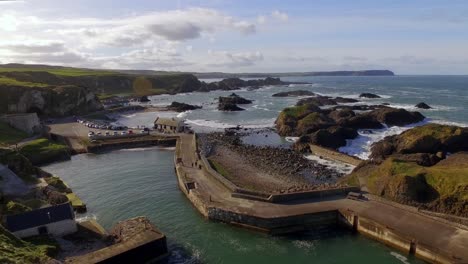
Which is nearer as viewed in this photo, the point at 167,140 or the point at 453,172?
the point at 453,172

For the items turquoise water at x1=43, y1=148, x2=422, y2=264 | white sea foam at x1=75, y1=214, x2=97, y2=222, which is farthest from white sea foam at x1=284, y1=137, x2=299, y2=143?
white sea foam at x1=75, y1=214, x2=97, y2=222

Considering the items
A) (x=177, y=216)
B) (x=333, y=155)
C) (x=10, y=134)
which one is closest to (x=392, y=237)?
(x=177, y=216)

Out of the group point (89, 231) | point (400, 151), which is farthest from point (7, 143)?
point (400, 151)

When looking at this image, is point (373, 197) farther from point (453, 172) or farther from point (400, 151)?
point (400, 151)

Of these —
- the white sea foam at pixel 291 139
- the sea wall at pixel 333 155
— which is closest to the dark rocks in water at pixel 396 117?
the white sea foam at pixel 291 139

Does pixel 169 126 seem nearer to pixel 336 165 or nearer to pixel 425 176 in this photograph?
pixel 336 165

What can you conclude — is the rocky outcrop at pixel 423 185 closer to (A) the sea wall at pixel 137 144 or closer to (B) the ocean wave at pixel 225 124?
(A) the sea wall at pixel 137 144
